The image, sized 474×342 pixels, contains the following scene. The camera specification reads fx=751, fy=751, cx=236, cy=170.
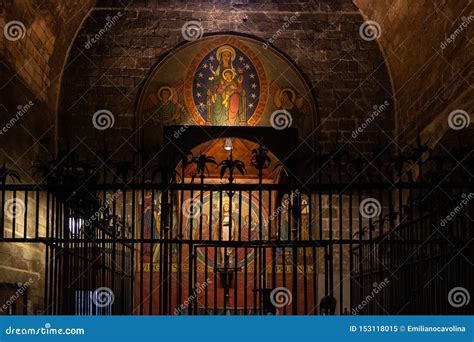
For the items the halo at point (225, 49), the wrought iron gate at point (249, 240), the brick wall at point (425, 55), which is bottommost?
the wrought iron gate at point (249, 240)

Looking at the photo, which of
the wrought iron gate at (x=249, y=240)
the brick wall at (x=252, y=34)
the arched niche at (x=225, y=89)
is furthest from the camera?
the arched niche at (x=225, y=89)

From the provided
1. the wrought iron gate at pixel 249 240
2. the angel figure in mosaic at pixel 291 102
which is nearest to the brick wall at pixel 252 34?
the angel figure in mosaic at pixel 291 102

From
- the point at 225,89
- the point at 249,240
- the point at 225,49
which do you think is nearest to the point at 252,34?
the point at 225,49

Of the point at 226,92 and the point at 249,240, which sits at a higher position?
the point at 226,92

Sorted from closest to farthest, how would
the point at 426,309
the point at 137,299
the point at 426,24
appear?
1. the point at 426,309
2. the point at 426,24
3. the point at 137,299

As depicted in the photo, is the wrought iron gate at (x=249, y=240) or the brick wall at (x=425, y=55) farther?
the brick wall at (x=425, y=55)

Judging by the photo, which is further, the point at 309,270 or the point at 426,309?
the point at 309,270

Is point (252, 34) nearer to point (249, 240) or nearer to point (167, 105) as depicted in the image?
point (167, 105)

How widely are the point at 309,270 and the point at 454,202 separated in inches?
291

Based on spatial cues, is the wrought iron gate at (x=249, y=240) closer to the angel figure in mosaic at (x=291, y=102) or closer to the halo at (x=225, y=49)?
the angel figure in mosaic at (x=291, y=102)

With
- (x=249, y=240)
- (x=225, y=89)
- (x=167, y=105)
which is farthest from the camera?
(x=225, y=89)

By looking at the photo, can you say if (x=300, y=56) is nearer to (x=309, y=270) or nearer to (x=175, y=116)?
(x=175, y=116)

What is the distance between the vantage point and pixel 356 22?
15102 millimetres

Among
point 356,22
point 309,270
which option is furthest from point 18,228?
point 356,22
